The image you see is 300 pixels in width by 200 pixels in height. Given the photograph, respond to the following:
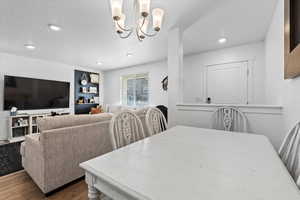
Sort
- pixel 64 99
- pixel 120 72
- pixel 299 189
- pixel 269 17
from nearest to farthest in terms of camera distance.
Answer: pixel 299 189, pixel 269 17, pixel 64 99, pixel 120 72

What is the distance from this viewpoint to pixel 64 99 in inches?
185

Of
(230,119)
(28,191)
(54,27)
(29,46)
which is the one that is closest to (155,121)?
(230,119)

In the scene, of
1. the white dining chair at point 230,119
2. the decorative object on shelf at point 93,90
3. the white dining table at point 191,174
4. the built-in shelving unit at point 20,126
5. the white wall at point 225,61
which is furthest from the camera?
the decorative object on shelf at point 93,90

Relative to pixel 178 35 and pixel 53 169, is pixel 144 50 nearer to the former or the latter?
pixel 178 35

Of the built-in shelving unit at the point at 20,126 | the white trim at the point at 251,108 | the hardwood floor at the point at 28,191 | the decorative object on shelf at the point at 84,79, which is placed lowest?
the hardwood floor at the point at 28,191

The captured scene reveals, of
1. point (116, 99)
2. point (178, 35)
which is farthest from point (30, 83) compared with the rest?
point (178, 35)

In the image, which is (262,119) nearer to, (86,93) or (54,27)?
(54,27)

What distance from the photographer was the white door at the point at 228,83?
132 inches

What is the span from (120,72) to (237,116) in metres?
5.00

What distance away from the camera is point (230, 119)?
170 centimetres

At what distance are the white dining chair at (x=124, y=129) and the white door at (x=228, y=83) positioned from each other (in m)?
3.03

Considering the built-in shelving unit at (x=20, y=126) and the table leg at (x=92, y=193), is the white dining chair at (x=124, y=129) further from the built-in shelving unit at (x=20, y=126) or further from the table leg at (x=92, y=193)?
the built-in shelving unit at (x=20, y=126)

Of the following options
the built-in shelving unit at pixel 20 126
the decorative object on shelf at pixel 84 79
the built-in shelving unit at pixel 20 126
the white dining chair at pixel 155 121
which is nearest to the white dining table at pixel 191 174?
the white dining chair at pixel 155 121

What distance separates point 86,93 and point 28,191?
14.4 feet
